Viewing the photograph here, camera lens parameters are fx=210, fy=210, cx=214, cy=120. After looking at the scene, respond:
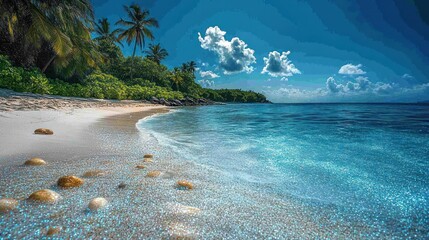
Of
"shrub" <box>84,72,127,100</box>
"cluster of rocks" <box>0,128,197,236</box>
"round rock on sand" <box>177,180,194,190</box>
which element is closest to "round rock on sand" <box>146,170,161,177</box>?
"cluster of rocks" <box>0,128,197,236</box>

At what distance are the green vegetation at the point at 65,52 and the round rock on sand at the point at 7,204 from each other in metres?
8.13

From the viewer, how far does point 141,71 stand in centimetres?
3884

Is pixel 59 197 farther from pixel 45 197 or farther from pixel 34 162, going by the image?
pixel 34 162

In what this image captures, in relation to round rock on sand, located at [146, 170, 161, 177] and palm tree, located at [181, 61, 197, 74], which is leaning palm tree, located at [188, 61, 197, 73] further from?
round rock on sand, located at [146, 170, 161, 177]

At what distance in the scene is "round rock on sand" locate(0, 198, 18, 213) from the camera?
1.45 meters

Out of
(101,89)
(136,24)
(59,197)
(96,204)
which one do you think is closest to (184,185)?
(96,204)

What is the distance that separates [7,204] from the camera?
4.93 feet

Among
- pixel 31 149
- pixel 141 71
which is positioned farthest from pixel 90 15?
pixel 141 71

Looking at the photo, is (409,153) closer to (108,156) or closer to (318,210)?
(318,210)

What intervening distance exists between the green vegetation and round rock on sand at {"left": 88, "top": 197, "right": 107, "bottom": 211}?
27.6 feet

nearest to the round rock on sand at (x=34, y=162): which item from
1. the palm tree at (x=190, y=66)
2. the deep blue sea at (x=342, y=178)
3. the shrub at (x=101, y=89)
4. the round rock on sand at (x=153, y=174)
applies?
the round rock on sand at (x=153, y=174)

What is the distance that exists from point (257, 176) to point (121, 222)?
1826 millimetres

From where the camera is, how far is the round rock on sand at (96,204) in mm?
1574

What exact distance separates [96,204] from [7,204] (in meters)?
0.59
